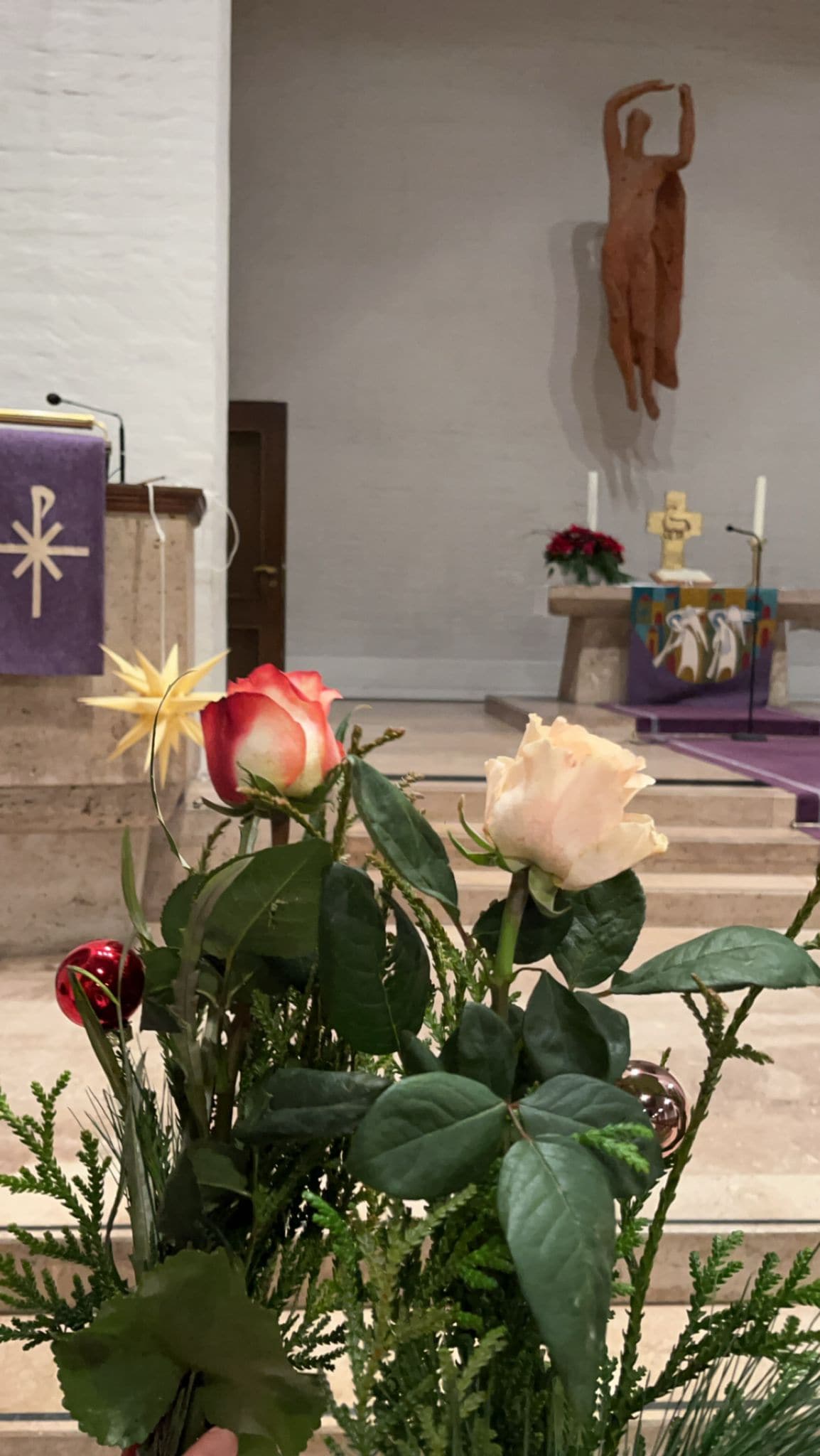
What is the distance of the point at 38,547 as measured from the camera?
310 cm

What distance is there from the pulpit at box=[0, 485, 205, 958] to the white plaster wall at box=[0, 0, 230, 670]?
81 cm

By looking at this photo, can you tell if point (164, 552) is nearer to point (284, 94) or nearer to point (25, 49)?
point (25, 49)

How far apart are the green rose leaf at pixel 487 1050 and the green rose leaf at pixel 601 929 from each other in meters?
0.05

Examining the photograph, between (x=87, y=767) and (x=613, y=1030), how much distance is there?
2.93 meters

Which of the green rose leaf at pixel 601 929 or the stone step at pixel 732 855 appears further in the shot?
the stone step at pixel 732 855

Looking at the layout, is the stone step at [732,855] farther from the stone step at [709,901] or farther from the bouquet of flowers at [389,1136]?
the bouquet of flowers at [389,1136]

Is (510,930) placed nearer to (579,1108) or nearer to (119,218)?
(579,1108)

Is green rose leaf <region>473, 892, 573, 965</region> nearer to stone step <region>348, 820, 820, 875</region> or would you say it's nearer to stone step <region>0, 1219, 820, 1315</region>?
stone step <region>0, 1219, 820, 1315</region>

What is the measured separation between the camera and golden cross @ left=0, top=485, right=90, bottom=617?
10.1 feet

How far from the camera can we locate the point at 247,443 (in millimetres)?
8375

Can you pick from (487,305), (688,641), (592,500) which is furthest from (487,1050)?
(487,305)

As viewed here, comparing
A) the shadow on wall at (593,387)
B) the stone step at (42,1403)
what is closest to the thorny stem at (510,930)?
the stone step at (42,1403)

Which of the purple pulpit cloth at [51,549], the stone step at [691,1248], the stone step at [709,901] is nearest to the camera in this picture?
the stone step at [691,1248]

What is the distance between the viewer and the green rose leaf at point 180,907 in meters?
0.52
